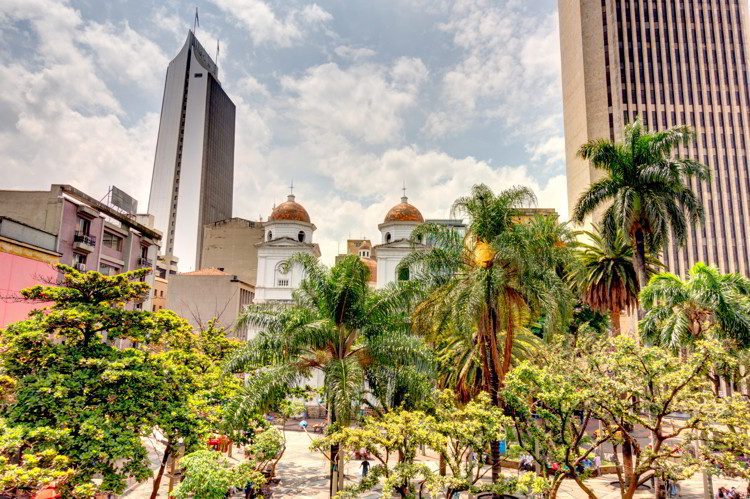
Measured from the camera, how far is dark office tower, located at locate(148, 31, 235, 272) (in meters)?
109

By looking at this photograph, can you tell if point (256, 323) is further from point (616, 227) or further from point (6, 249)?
point (616, 227)

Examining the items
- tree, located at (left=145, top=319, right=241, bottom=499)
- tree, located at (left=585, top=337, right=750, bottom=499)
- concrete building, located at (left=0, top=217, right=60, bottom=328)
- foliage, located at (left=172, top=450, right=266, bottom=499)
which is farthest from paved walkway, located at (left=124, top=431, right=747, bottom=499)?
concrete building, located at (left=0, top=217, right=60, bottom=328)

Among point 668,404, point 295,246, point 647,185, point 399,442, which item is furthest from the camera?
point 295,246

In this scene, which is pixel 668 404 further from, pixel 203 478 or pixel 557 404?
pixel 203 478

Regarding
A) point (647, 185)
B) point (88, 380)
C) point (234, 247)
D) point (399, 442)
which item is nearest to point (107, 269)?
point (88, 380)

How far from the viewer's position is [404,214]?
44.7 metres

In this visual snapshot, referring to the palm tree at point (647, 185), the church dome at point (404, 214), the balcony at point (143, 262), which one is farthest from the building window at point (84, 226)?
the palm tree at point (647, 185)

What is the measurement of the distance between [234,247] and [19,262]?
38787 mm

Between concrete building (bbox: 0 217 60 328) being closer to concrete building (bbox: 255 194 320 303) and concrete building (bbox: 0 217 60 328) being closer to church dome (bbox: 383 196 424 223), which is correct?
concrete building (bbox: 255 194 320 303)

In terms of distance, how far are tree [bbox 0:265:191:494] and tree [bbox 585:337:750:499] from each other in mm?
10497

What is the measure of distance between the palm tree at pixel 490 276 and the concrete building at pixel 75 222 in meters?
19.4

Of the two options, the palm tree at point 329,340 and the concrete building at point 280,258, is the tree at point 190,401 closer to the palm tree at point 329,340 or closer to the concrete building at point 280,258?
the palm tree at point 329,340

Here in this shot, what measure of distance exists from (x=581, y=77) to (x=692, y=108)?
1460 cm

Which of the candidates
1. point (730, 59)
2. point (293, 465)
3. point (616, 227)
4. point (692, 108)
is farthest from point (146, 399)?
point (730, 59)
